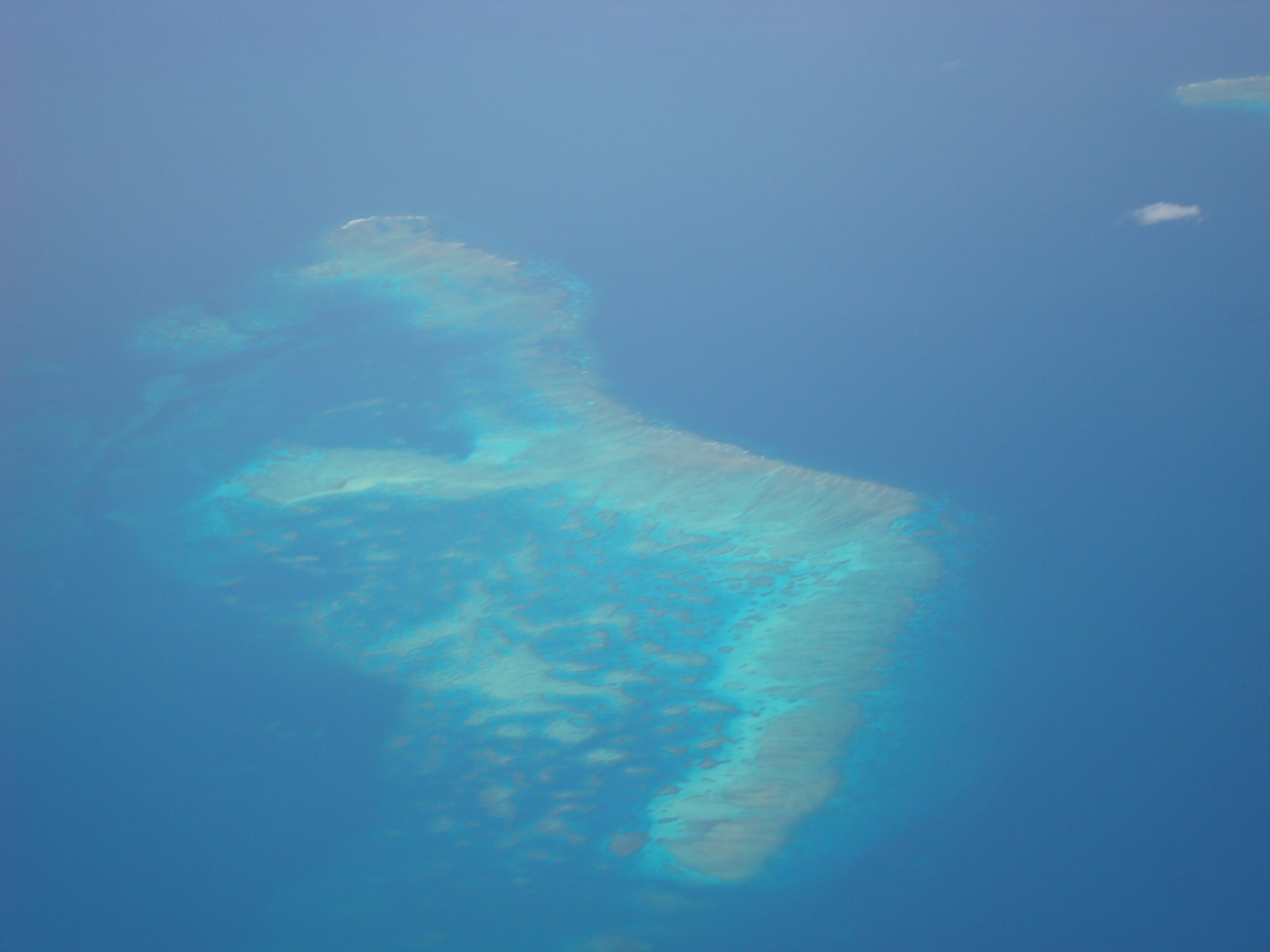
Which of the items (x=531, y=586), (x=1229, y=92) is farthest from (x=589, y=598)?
(x=1229, y=92)

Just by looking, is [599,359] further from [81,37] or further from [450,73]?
[81,37]

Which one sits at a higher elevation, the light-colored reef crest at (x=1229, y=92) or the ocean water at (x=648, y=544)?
the light-colored reef crest at (x=1229, y=92)

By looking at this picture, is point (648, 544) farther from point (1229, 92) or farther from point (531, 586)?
point (1229, 92)

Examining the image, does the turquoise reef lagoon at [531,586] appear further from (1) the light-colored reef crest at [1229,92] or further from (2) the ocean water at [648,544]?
(1) the light-colored reef crest at [1229,92]

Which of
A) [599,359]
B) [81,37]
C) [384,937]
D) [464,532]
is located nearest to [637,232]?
[599,359]

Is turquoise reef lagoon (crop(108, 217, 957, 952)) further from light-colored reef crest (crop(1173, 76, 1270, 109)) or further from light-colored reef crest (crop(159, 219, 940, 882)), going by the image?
light-colored reef crest (crop(1173, 76, 1270, 109))

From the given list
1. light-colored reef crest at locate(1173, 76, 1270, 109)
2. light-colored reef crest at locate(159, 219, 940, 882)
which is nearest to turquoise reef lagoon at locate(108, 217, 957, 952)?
light-colored reef crest at locate(159, 219, 940, 882)

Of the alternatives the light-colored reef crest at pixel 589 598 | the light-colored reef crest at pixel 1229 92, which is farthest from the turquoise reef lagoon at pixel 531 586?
the light-colored reef crest at pixel 1229 92
